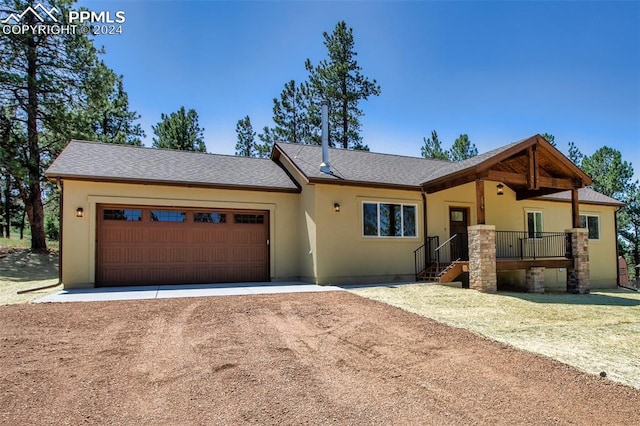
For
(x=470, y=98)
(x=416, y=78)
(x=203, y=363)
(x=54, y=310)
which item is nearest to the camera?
(x=203, y=363)

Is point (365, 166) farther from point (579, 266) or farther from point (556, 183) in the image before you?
point (579, 266)

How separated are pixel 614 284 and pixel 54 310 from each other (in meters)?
20.6

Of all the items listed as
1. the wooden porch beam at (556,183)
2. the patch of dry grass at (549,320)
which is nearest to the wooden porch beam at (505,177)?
the wooden porch beam at (556,183)

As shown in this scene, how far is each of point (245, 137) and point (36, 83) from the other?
1557 centimetres

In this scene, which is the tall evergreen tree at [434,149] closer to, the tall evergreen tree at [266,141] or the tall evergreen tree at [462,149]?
the tall evergreen tree at [462,149]

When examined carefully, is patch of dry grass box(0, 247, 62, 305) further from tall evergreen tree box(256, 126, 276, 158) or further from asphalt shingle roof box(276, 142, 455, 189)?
tall evergreen tree box(256, 126, 276, 158)

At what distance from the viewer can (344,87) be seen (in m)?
26.5

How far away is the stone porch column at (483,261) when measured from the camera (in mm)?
10664

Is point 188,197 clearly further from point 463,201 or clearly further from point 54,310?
point 463,201

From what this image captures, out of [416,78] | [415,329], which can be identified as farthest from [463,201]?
[415,329]

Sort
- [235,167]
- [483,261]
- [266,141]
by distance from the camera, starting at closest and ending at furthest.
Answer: [483,261] < [235,167] < [266,141]

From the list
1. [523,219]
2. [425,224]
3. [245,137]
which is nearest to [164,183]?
[425,224]

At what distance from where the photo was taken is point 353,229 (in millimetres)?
12227

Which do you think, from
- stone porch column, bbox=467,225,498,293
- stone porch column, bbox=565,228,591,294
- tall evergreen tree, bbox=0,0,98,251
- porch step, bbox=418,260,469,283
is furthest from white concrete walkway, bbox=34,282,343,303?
tall evergreen tree, bbox=0,0,98,251
